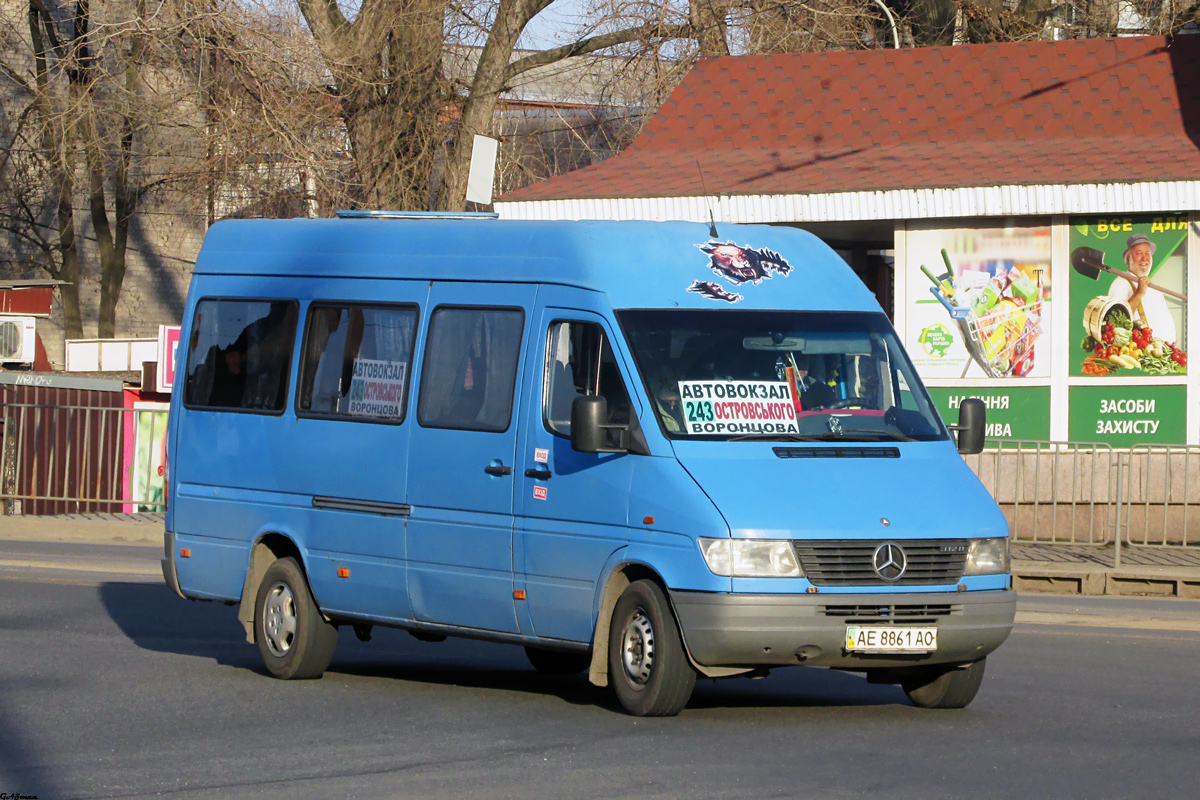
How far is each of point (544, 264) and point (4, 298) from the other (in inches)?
1061

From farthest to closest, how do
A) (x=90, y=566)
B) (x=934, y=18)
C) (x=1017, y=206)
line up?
(x=934, y=18) < (x=1017, y=206) < (x=90, y=566)

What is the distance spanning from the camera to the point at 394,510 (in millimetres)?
9398

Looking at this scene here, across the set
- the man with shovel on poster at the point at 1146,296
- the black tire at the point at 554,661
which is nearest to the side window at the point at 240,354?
the black tire at the point at 554,661

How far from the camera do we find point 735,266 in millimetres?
9094

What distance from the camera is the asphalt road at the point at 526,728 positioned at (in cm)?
686

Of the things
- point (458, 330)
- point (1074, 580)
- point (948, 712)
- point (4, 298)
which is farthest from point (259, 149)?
point (948, 712)

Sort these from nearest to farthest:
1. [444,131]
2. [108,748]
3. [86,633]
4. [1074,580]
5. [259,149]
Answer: [108,748], [86,633], [1074,580], [259,149], [444,131]

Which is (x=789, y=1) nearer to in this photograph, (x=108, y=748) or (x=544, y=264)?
(x=544, y=264)

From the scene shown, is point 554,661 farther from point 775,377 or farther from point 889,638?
point 889,638

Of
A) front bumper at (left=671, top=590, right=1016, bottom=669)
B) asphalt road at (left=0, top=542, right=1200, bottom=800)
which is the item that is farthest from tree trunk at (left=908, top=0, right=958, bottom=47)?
front bumper at (left=671, top=590, right=1016, bottom=669)

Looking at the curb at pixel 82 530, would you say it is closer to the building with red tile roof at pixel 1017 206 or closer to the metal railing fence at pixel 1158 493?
the building with red tile roof at pixel 1017 206

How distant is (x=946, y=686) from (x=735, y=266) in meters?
2.30

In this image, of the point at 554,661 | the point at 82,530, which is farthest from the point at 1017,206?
the point at 82,530

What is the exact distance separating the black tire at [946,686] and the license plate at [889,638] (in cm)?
66
